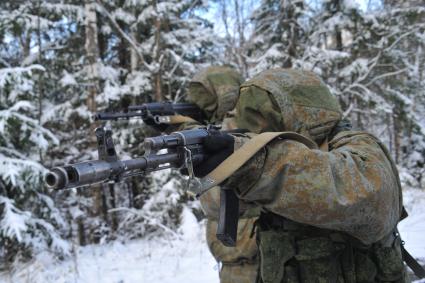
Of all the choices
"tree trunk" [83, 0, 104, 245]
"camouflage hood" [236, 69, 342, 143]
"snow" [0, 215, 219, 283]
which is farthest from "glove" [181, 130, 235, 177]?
"tree trunk" [83, 0, 104, 245]

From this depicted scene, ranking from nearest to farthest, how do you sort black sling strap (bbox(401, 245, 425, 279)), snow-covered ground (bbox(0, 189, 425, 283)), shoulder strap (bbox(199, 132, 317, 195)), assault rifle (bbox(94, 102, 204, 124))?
shoulder strap (bbox(199, 132, 317, 195))
black sling strap (bbox(401, 245, 425, 279))
assault rifle (bbox(94, 102, 204, 124))
snow-covered ground (bbox(0, 189, 425, 283))

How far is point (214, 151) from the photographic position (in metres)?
1.47

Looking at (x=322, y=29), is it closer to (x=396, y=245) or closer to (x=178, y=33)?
A: (x=178, y=33)

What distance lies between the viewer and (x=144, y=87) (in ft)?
34.6

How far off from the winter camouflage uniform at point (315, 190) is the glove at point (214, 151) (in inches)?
1.8

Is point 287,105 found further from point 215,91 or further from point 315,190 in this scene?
point 215,91

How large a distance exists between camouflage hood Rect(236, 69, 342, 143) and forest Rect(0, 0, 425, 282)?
609 cm

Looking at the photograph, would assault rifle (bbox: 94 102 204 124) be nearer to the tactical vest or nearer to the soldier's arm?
the tactical vest

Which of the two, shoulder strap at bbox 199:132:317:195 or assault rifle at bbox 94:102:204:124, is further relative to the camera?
assault rifle at bbox 94:102:204:124

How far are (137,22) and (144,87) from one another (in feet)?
5.35

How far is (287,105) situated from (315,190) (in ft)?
1.80

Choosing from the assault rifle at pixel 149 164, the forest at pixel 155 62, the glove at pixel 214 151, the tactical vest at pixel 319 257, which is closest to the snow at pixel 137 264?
the forest at pixel 155 62

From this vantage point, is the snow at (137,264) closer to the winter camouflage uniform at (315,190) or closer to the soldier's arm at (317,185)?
the winter camouflage uniform at (315,190)

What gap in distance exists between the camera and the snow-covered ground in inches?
223
